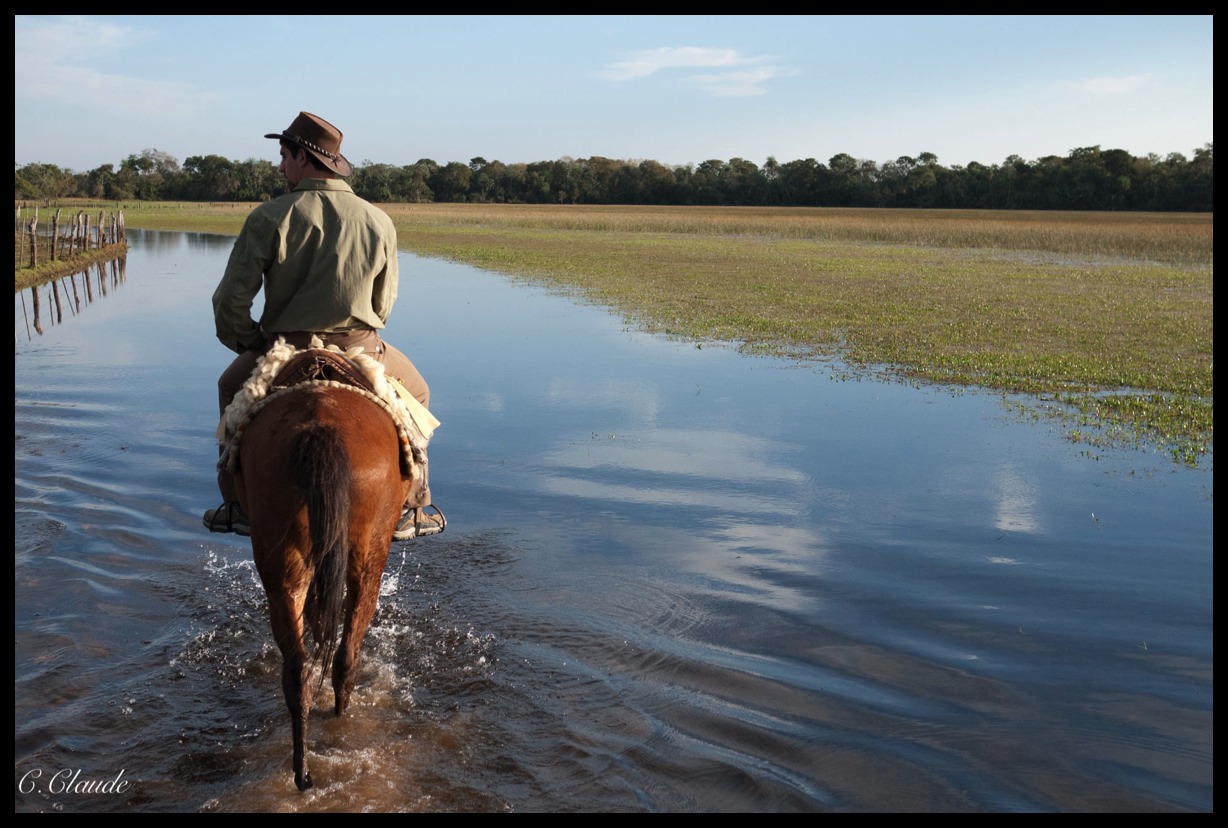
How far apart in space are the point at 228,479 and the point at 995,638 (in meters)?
4.27

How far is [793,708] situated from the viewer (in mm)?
4973

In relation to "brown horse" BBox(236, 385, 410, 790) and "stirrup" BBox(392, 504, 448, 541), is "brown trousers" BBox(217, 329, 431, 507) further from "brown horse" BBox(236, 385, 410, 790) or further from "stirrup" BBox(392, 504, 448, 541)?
"brown horse" BBox(236, 385, 410, 790)

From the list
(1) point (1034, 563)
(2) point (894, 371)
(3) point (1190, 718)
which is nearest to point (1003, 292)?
(2) point (894, 371)

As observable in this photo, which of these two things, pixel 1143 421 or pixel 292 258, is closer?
pixel 292 258

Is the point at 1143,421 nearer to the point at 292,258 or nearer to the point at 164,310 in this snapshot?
the point at 292,258

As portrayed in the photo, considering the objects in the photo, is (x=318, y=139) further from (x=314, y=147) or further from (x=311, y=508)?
(x=311, y=508)

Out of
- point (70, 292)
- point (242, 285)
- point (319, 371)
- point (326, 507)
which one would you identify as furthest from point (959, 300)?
point (70, 292)

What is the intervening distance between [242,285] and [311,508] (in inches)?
61.2

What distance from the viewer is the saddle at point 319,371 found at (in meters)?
4.52

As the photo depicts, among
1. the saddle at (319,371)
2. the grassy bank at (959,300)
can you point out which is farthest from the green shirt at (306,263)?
the grassy bank at (959,300)

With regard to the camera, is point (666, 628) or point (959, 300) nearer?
point (666, 628)

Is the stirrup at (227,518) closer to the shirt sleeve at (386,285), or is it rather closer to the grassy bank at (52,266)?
the shirt sleeve at (386,285)

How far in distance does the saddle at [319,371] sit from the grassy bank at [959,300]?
810 centimetres

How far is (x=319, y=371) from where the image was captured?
4523mm
